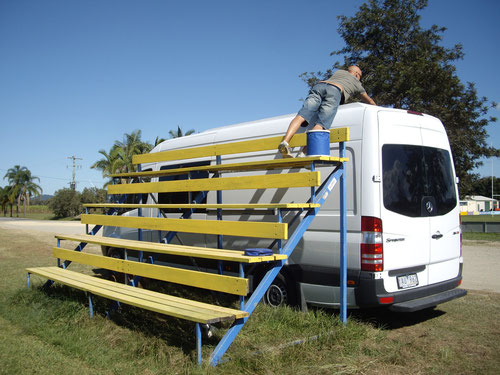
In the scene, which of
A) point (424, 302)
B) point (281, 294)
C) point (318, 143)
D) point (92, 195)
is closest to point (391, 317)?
point (424, 302)

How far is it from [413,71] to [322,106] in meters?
9.99

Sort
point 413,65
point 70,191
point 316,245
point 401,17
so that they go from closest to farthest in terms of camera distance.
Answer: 1. point 316,245
2. point 413,65
3. point 401,17
4. point 70,191

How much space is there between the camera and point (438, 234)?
5.39 meters

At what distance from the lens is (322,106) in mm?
5355

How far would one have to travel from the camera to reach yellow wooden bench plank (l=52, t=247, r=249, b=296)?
3.87 metres

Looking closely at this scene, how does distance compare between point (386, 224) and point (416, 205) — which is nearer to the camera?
point (386, 224)

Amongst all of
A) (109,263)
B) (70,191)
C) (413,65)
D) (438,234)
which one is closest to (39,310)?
(109,263)

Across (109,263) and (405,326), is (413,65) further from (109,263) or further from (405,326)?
(109,263)

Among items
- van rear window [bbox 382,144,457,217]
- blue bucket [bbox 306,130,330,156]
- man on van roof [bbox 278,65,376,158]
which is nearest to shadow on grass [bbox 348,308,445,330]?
van rear window [bbox 382,144,457,217]

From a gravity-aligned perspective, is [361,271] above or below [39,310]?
above

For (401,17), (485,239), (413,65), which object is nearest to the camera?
(413,65)

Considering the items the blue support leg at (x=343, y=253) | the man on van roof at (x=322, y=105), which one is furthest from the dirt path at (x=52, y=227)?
the blue support leg at (x=343, y=253)

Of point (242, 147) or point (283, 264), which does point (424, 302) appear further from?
Answer: point (242, 147)

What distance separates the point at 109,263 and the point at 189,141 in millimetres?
2573
